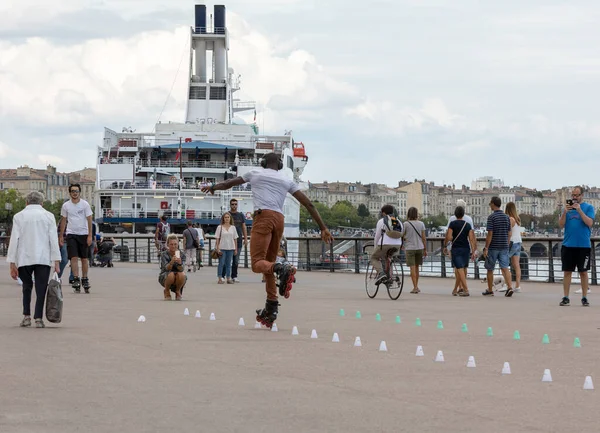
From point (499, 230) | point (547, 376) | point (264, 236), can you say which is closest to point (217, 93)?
point (499, 230)

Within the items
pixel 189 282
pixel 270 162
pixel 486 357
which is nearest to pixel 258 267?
pixel 270 162

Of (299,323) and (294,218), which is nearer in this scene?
(299,323)

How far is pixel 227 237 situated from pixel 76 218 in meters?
5.41

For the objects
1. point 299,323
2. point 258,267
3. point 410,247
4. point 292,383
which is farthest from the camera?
point 410,247

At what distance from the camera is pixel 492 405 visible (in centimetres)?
723

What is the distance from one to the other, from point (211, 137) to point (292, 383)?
6407 centimetres

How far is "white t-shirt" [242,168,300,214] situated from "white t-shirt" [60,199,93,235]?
22.3 feet

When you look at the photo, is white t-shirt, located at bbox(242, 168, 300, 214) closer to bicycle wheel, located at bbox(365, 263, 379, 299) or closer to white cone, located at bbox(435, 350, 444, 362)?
white cone, located at bbox(435, 350, 444, 362)

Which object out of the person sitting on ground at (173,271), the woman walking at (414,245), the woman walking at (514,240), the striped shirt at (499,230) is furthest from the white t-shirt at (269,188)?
the woman walking at (514,240)

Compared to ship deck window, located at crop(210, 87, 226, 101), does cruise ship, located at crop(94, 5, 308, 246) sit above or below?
below

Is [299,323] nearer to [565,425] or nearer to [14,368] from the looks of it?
[14,368]

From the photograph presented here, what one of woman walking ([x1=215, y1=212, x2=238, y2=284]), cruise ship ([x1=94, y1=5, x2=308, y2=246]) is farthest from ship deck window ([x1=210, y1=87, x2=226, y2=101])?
woman walking ([x1=215, y1=212, x2=238, y2=284])

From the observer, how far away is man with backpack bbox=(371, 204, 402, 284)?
62.2 feet

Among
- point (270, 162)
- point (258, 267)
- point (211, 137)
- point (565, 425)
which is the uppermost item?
point (211, 137)
